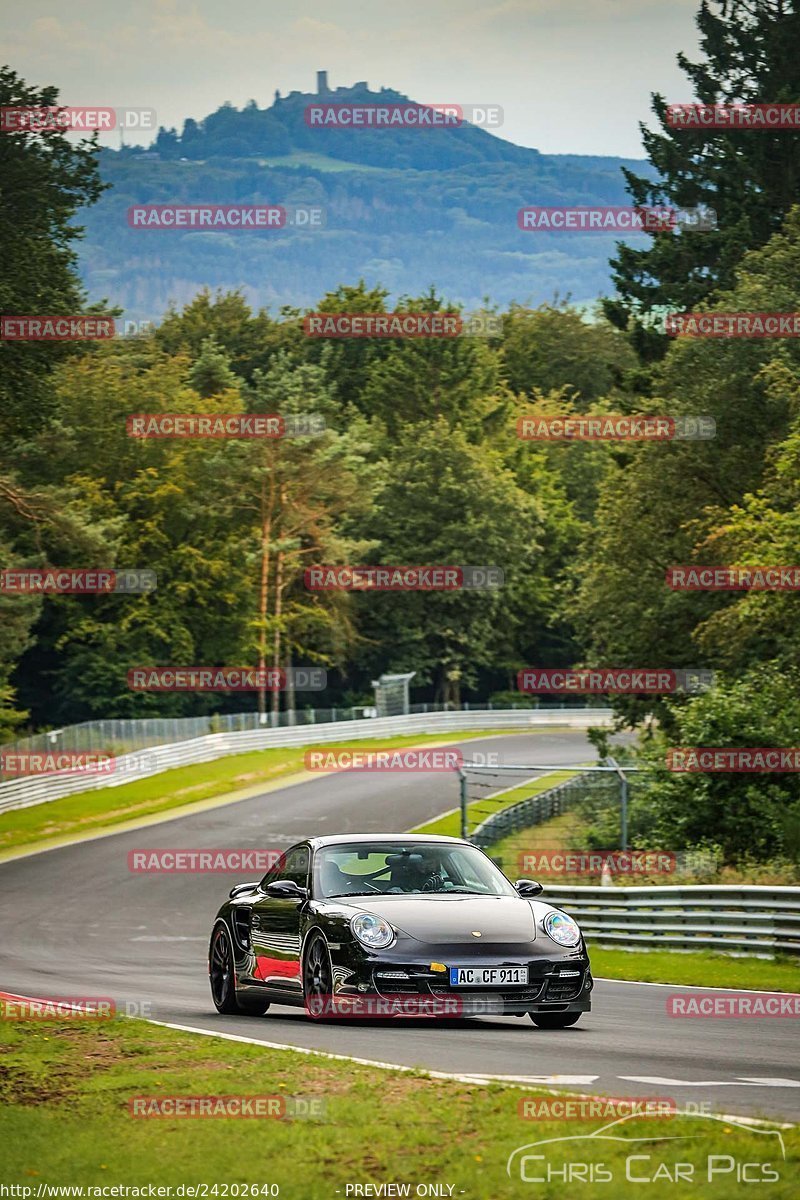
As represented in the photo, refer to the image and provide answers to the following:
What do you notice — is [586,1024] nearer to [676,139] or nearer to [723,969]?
[723,969]

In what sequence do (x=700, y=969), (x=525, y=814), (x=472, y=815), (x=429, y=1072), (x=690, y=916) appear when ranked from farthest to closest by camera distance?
(x=472, y=815) → (x=525, y=814) → (x=690, y=916) → (x=700, y=969) → (x=429, y=1072)

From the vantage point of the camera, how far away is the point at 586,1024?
13.2 meters

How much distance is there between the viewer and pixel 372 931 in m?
12.3

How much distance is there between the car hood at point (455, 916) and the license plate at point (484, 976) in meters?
0.18

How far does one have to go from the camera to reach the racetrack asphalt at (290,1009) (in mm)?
9969

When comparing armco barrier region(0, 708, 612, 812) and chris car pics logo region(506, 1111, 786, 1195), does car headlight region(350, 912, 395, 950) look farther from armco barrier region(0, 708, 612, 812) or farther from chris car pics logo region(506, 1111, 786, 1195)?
armco barrier region(0, 708, 612, 812)

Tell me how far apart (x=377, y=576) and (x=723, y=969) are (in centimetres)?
7485

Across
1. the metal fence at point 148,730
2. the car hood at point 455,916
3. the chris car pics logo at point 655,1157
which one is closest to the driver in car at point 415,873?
the car hood at point 455,916

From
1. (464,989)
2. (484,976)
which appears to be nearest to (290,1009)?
(464,989)

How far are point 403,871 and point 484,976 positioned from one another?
4.71 feet

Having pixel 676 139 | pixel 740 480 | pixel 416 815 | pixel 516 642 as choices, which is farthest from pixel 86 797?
pixel 516 642

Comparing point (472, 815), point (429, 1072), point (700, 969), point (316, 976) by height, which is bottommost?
point (472, 815)

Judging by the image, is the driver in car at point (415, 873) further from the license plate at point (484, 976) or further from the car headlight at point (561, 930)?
the license plate at point (484, 976)

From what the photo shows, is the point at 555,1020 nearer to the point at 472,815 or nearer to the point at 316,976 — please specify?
the point at 316,976
